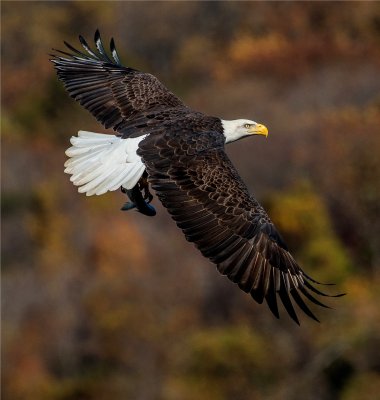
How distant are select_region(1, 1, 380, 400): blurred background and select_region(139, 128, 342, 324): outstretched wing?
1171cm

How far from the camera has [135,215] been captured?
2770cm

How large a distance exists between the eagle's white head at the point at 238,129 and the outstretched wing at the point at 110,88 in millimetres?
472

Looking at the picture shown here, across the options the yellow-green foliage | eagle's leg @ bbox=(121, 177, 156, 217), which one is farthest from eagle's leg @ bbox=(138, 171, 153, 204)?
the yellow-green foliage

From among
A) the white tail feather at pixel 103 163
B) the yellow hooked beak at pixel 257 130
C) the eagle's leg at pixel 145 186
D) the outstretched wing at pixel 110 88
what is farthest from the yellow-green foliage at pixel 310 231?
the white tail feather at pixel 103 163

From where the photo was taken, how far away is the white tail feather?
7879 millimetres

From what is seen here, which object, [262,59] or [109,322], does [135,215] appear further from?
[262,59]

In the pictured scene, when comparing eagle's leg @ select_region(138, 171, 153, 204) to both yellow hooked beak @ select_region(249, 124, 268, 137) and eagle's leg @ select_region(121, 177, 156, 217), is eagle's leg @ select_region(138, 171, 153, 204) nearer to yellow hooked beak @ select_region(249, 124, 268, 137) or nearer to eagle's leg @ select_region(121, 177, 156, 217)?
eagle's leg @ select_region(121, 177, 156, 217)

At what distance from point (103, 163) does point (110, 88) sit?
1.26 metres

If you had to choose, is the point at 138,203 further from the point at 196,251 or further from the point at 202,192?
the point at 196,251

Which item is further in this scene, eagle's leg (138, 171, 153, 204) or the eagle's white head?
the eagle's white head

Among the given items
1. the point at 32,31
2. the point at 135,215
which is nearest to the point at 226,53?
the point at 32,31

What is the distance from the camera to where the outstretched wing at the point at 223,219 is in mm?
7824

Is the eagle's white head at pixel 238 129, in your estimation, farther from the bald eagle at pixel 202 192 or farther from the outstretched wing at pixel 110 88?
the outstretched wing at pixel 110 88

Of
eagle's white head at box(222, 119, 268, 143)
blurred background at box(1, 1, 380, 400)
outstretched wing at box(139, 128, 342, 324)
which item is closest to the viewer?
outstretched wing at box(139, 128, 342, 324)
